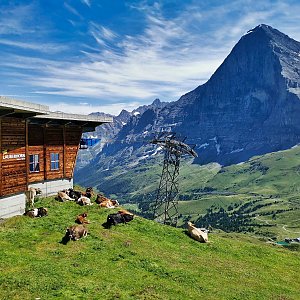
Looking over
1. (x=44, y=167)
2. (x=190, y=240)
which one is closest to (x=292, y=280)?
(x=190, y=240)

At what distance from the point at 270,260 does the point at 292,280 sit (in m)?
4.46

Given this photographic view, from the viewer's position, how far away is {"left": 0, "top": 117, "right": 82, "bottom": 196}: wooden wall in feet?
121

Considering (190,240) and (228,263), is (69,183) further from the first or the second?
(228,263)

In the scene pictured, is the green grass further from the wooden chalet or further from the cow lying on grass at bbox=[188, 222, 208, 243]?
the wooden chalet

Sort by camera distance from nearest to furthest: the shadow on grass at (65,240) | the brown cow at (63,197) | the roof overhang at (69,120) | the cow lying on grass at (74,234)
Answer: the shadow on grass at (65,240) → the cow lying on grass at (74,234) → the brown cow at (63,197) → the roof overhang at (69,120)

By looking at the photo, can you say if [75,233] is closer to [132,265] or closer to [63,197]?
[132,265]

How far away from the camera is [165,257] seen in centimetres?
3000

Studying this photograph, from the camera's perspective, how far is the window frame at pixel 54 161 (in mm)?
51562

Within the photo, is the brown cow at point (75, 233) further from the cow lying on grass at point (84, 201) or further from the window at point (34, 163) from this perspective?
the window at point (34, 163)

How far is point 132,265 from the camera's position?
89.2 ft

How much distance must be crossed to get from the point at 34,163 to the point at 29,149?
2250 mm

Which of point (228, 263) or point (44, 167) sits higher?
point (44, 167)

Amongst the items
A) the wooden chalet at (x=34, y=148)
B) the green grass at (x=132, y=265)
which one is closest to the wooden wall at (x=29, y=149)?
the wooden chalet at (x=34, y=148)

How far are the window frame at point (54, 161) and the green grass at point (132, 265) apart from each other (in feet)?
46.8
